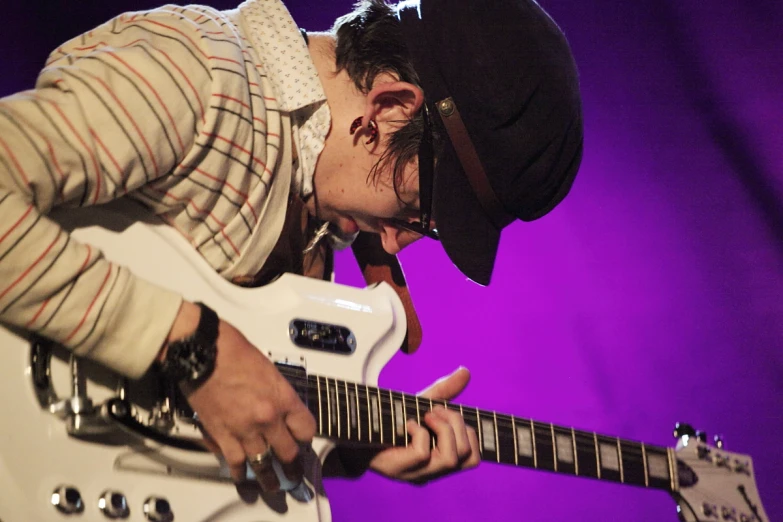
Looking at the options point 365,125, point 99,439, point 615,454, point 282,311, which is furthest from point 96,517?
point 615,454

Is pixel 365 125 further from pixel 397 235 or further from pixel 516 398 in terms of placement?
pixel 516 398

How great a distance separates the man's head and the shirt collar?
0.28ft

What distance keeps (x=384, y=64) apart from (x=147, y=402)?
600 mm

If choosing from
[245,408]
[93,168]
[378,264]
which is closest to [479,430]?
[378,264]

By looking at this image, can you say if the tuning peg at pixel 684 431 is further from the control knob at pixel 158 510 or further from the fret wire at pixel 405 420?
the control knob at pixel 158 510

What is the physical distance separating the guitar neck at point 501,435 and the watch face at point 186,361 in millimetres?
199

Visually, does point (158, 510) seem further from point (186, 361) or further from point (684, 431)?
point (684, 431)

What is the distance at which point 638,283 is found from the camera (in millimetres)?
1904

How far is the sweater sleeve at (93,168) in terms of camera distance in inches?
32.5

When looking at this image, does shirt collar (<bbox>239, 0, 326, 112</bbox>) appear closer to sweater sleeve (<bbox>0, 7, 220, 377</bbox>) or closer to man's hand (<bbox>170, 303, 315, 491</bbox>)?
sweater sleeve (<bbox>0, 7, 220, 377</bbox>)

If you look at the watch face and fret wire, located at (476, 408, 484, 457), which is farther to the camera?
fret wire, located at (476, 408, 484, 457)

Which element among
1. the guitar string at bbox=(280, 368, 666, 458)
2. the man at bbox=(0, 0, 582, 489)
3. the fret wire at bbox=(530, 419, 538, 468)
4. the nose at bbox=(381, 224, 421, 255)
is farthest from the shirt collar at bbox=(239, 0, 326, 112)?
the fret wire at bbox=(530, 419, 538, 468)

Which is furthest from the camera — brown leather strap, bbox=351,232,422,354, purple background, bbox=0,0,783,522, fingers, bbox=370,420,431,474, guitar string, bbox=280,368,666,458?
purple background, bbox=0,0,783,522

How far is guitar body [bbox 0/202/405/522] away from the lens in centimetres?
87
